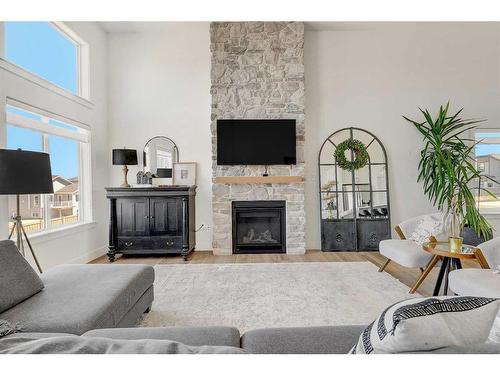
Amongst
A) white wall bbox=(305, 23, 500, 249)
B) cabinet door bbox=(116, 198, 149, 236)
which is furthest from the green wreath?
cabinet door bbox=(116, 198, 149, 236)

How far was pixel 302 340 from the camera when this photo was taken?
1190 millimetres

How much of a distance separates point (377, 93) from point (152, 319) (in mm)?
4610

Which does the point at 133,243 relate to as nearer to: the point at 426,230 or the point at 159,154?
the point at 159,154

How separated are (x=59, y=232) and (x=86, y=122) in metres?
1.60

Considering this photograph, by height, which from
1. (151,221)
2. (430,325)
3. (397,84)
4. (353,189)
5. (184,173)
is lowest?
(151,221)

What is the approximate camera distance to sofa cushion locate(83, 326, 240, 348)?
4.04 feet

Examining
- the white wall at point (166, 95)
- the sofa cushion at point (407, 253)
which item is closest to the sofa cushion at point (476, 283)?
the sofa cushion at point (407, 253)

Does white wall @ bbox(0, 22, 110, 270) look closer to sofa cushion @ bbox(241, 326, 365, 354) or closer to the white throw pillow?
sofa cushion @ bbox(241, 326, 365, 354)

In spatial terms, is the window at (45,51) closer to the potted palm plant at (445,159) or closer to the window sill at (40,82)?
the window sill at (40,82)

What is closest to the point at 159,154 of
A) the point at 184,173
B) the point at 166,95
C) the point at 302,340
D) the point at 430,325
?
the point at 184,173

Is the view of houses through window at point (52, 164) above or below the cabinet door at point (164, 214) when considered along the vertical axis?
above

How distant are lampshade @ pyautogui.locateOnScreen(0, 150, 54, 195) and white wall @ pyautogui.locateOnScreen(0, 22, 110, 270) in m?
0.62

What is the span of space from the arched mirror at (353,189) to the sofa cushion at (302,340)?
3778mm

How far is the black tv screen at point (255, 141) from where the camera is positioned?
477 cm
